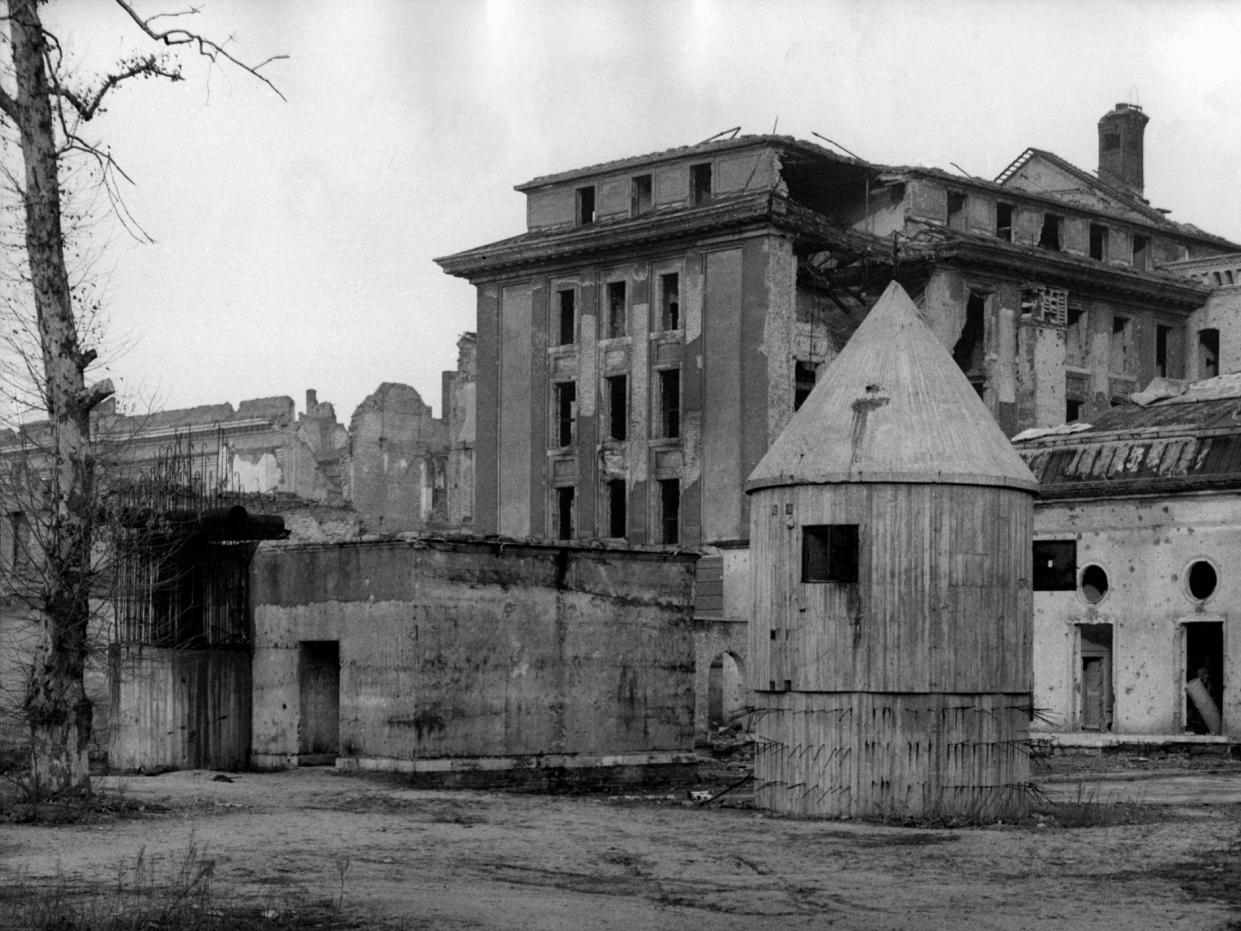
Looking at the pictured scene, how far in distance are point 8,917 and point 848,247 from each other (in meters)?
38.7

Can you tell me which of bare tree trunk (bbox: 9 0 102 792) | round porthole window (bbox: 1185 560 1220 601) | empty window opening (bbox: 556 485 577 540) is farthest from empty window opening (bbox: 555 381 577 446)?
bare tree trunk (bbox: 9 0 102 792)

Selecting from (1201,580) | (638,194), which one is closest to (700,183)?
(638,194)

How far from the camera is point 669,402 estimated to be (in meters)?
51.0

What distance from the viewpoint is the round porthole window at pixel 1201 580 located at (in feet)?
121

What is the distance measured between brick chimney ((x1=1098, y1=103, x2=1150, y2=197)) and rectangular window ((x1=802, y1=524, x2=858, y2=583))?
43440mm

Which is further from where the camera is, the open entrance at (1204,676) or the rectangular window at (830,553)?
the open entrance at (1204,676)

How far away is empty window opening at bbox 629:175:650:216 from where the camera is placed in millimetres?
52750

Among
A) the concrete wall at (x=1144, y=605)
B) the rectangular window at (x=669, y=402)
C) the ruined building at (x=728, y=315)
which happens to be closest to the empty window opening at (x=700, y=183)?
the ruined building at (x=728, y=315)

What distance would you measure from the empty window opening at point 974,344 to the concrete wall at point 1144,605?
14421 mm

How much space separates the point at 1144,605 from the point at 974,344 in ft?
56.6

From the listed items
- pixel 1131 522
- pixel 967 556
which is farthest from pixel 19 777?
pixel 1131 522

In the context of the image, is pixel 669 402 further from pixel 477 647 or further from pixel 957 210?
pixel 477 647

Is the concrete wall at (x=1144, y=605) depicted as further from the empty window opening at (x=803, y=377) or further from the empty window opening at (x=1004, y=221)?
the empty window opening at (x=1004, y=221)

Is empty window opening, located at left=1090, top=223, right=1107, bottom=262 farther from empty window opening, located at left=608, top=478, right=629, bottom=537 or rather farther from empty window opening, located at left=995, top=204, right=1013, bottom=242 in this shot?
empty window opening, located at left=608, top=478, right=629, bottom=537
